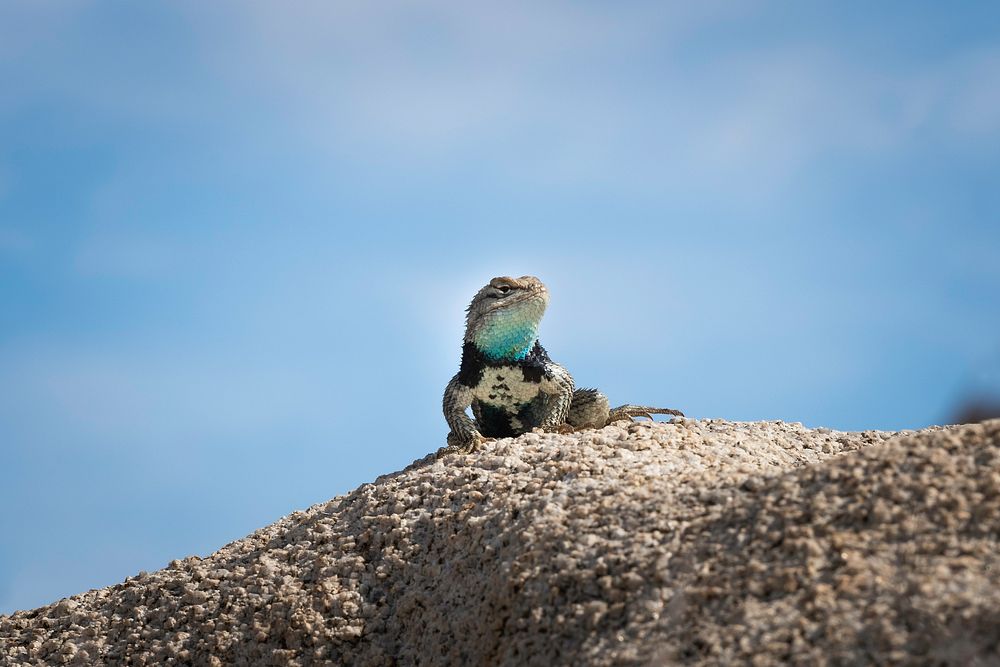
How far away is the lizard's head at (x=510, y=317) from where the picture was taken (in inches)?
226

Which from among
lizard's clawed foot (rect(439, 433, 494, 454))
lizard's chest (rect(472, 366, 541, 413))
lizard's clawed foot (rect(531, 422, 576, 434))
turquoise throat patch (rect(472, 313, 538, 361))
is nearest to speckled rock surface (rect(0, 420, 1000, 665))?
lizard's clawed foot (rect(439, 433, 494, 454))

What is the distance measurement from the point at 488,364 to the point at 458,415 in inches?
13.8

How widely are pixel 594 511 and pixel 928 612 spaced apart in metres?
1.44

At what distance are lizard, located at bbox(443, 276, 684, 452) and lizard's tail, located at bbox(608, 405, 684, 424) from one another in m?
0.35

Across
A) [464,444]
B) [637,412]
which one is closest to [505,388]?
[464,444]

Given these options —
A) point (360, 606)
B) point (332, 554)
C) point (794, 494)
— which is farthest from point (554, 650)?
point (332, 554)

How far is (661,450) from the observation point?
195 inches

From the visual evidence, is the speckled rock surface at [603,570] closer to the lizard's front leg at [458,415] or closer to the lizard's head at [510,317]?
the lizard's front leg at [458,415]

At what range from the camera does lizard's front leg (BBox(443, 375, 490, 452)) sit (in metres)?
5.70

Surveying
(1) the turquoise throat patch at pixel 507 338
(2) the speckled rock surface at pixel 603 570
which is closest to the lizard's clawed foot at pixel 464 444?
(2) the speckled rock surface at pixel 603 570

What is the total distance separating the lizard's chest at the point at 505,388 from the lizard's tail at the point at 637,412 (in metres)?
0.66

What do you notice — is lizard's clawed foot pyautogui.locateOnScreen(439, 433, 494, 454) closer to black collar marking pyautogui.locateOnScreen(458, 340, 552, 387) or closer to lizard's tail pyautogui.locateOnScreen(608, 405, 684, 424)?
black collar marking pyautogui.locateOnScreen(458, 340, 552, 387)

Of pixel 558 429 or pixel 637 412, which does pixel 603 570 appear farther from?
pixel 637 412

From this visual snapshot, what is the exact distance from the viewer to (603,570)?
139 inches
